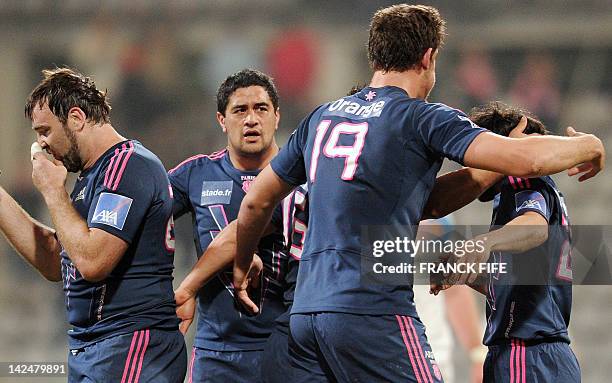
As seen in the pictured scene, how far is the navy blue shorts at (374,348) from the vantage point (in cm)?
344

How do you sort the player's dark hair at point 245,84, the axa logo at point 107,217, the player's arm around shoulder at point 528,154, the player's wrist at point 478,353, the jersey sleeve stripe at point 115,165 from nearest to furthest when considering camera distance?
the player's arm around shoulder at point 528,154 → the axa logo at point 107,217 → the jersey sleeve stripe at point 115,165 → the player's dark hair at point 245,84 → the player's wrist at point 478,353

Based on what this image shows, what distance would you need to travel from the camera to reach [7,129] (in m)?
10.3

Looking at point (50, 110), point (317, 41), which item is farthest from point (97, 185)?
point (317, 41)

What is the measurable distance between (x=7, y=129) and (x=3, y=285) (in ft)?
5.94

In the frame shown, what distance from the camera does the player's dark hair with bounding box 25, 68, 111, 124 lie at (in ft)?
13.7

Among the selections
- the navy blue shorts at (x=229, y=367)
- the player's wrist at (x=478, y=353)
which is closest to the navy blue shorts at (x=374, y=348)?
the navy blue shorts at (x=229, y=367)

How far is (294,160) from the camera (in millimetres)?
3871

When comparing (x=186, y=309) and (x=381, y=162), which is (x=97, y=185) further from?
(x=381, y=162)

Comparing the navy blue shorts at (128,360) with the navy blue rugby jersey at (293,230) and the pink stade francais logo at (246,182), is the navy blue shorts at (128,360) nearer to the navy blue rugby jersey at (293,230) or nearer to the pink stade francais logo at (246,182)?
the navy blue rugby jersey at (293,230)

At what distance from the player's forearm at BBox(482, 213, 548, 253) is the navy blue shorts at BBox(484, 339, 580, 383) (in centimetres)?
49

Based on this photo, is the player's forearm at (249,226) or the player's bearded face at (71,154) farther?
the player's bearded face at (71,154)

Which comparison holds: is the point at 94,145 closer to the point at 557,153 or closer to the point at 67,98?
the point at 67,98

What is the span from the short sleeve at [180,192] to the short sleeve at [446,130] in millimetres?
2122

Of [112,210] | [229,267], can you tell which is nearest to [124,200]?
[112,210]
